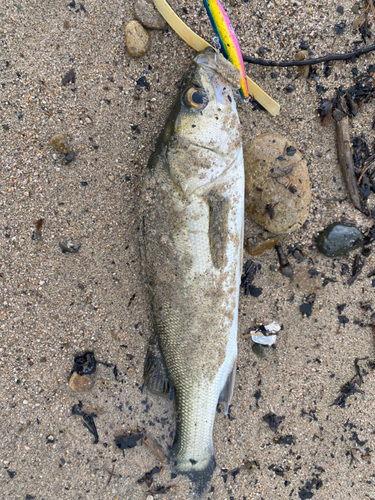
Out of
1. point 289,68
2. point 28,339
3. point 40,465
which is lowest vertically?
point 40,465

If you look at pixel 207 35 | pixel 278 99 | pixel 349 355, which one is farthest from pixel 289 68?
pixel 349 355

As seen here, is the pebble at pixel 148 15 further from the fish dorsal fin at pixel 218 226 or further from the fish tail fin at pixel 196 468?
the fish tail fin at pixel 196 468

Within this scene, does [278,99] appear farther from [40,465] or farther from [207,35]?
[40,465]

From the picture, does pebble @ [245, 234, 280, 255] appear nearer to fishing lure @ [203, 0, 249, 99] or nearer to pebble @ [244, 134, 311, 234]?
pebble @ [244, 134, 311, 234]

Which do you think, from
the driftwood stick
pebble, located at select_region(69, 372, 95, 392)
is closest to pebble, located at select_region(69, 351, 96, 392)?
pebble, located at select_region(69, 372, 95, 392)

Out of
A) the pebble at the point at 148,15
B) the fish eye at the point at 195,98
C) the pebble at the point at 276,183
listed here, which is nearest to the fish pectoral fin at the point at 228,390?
the pebble at the point at 276,183

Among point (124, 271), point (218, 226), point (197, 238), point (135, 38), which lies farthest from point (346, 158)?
point (124, 271)
